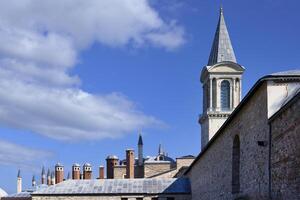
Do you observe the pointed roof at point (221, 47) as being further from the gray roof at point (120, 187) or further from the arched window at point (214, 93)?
the gray roof at point (120, 187)

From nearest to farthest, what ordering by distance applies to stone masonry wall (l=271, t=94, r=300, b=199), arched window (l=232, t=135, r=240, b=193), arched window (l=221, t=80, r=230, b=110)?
1. stone masonry wall (l=271, t=94, r=300, b=199)
2. arched window (l=232, t=135, r=240, b=193)
3. arched window (l=221, t=80, r=230, b=110)

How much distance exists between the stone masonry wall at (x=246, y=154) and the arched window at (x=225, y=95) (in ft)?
82.5

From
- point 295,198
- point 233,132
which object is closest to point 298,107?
point 295,198

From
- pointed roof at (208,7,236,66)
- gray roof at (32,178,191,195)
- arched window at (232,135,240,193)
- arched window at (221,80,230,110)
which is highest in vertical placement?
pointed roof at (208,7,236,66)

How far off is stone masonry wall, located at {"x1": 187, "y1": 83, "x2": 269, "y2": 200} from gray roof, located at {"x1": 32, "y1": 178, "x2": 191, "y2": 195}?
1059 centimetres

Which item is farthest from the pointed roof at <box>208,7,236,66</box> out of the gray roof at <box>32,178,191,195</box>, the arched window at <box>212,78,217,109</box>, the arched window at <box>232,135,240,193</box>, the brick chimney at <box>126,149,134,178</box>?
the arched window at <box>232,135,240,193</box>

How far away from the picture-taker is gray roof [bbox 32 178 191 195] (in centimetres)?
3412

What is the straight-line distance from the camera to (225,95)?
4922 centimetres

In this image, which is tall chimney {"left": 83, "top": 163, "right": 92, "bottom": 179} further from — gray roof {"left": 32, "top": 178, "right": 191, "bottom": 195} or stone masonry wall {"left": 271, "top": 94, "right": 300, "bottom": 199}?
stone masonry wall {"left": 271, "top": 94, "right": 300, "bottom": 199}

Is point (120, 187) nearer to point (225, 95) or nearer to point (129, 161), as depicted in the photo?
point (129, 161)

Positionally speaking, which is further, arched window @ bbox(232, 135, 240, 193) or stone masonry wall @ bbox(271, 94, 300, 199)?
arched window @ bbox(232, 135, 240, 193)

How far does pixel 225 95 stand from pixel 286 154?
37357 mm

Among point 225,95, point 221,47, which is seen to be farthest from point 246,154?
point 221,47

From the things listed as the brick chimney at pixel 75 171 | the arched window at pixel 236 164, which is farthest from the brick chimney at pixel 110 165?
the arched window at pixel 236 164
